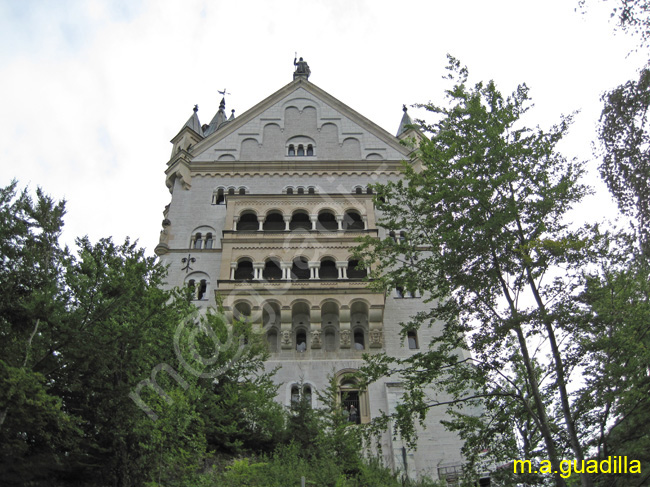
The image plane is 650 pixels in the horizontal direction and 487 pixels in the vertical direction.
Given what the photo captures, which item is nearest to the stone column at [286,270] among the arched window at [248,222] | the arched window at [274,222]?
the arched window at [274,222]

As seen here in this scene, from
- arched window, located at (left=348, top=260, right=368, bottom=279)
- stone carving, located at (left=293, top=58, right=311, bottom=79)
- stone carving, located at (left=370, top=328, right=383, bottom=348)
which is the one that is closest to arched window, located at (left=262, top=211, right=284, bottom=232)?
arched window, located at (left=348, top=260, right=368, bottom=279)

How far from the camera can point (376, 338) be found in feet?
83.4

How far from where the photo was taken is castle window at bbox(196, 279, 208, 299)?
2753 cm

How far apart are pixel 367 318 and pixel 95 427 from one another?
14401 millimetres

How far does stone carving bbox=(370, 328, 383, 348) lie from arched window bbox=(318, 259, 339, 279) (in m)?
3.71

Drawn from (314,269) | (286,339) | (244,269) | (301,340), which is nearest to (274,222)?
(244,269)

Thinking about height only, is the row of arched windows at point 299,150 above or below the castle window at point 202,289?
above

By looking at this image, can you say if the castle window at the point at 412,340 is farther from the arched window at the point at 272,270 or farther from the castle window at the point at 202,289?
the castle window at the point at 202,289

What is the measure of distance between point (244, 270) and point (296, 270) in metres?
2.59

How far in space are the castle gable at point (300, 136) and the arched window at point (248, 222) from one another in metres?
4.90

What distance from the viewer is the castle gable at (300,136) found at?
34312 mm

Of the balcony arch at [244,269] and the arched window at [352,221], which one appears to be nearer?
the balcony arch at [244,269]

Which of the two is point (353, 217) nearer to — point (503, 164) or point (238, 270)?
point (238, 270)

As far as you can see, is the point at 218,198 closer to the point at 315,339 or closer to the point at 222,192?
the point at 222,192
